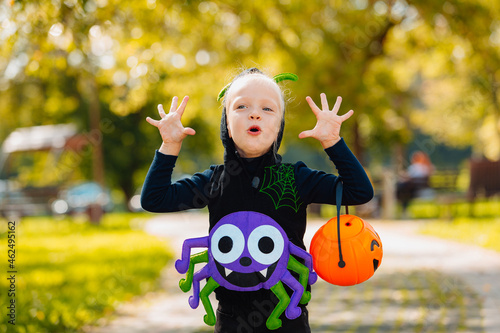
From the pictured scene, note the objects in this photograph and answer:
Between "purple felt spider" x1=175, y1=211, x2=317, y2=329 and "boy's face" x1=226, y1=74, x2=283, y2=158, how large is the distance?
280mm

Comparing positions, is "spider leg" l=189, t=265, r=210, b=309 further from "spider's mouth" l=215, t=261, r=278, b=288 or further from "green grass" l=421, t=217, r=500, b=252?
"green grass" l=421, t=217, r=500, b=252

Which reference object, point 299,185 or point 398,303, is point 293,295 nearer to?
point 299,185

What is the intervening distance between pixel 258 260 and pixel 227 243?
5.5 inches

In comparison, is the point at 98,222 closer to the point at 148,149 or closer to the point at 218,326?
the point at 148,149

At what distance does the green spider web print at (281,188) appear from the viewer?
2340 mm

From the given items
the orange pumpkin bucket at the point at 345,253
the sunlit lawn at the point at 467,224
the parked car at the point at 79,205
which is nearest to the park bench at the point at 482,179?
the sunlit lawn at the point at 467,224

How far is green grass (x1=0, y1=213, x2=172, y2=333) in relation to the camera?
15.8 feet

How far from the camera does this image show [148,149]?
2620 cm

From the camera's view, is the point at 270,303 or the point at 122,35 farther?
the point at 122,35

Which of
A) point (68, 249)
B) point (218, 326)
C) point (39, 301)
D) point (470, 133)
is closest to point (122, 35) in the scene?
point (68, 249)

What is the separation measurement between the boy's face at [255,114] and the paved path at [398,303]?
261 cm

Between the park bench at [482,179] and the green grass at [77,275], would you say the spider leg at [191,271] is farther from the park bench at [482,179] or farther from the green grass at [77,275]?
the park bench at [482,179]

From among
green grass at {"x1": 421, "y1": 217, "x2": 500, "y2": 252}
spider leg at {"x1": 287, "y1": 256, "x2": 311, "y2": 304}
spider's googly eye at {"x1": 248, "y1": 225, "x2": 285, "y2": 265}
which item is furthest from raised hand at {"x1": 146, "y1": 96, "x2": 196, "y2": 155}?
green grass at {"x1": 421, "y1": 217, "x2": 500, "y2": 252}

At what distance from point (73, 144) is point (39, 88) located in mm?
3767
